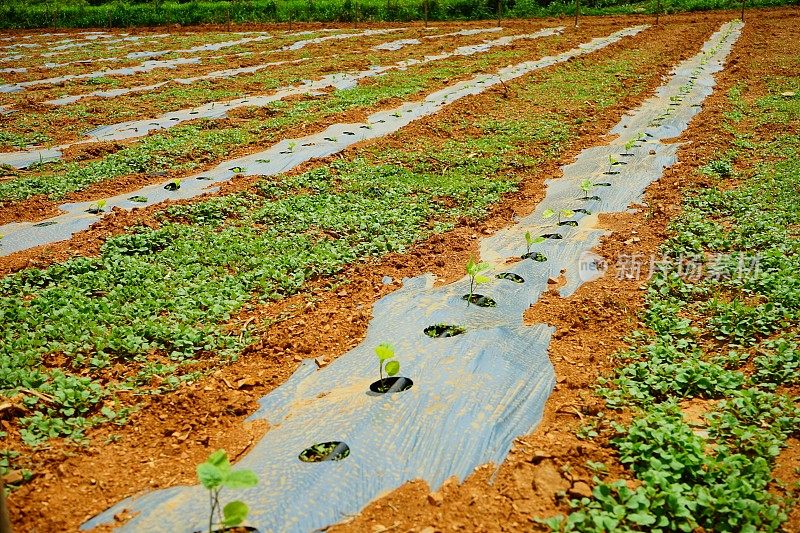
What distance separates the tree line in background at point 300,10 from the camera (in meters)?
29.6

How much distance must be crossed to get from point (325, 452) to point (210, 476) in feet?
2.70


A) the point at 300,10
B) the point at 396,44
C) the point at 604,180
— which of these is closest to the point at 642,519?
the point at 604,180

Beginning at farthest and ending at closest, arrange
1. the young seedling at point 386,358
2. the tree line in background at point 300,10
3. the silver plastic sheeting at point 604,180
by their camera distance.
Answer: the tree line in background at point 300,10 < the silver plastic sheeting at point 604,180 < the young seedling at point 386,358

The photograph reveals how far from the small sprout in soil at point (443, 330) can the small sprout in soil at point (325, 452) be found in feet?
4.24

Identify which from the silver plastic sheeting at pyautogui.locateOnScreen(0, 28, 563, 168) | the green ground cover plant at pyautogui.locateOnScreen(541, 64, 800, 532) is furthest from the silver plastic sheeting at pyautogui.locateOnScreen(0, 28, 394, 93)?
the green ground cover plant at pyautogui.locateOnScreen(541, 64, 800, 532)

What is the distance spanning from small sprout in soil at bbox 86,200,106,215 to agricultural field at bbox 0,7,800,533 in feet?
0.32

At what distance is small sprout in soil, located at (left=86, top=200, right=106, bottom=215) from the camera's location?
658 cm

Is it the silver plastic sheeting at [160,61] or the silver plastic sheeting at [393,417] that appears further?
the silver plastic sheeting at [160,61]

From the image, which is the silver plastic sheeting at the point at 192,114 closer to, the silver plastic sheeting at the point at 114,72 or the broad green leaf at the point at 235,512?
the silver plastic sheeting at the point at 114,72

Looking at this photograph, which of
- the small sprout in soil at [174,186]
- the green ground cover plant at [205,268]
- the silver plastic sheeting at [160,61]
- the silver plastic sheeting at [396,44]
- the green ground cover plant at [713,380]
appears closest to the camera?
the green ground cover plant at [713,380]

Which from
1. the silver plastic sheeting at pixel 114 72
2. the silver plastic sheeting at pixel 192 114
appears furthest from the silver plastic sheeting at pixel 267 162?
the silver plastic sheeting at pixel 114 72

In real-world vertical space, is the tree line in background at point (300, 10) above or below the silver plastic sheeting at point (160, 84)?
above

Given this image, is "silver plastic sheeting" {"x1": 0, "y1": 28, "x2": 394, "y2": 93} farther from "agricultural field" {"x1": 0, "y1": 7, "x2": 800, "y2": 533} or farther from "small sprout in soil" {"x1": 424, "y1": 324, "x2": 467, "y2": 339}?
"small sprout in soil" {"x1": 424, "y1": 324, "x2": 467, "y2": 339}

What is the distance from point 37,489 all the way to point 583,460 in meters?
2.75
